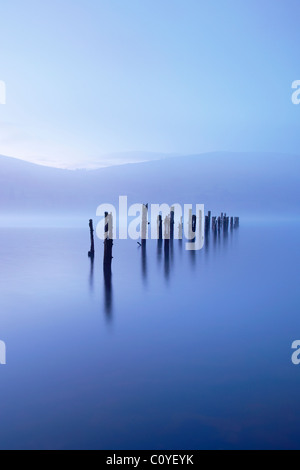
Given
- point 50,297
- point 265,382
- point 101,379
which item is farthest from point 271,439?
point 50,297

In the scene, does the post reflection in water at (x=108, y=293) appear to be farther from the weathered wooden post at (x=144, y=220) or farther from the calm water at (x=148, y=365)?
the weathered wooden post at (x=144, y=220)

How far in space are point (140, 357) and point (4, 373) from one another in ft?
5.37

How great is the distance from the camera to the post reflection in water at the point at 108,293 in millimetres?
8059

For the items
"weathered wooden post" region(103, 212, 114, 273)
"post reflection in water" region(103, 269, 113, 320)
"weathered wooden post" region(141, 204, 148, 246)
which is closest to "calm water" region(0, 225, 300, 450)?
"post reflection in water" region(103, 269, 113, 320)

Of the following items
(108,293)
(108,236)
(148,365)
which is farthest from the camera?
(108,236)

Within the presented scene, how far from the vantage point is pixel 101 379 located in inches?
181

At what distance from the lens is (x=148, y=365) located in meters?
5.04

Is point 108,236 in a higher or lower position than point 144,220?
lower

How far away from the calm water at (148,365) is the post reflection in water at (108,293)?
0.9 inches

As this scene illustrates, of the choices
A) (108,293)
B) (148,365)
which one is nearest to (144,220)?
(108,293)

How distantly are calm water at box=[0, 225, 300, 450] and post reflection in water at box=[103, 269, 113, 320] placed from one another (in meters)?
0.02

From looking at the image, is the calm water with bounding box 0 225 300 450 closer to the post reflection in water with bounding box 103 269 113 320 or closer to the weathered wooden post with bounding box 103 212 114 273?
the post reflection in water with bounding box 103 269 113 320

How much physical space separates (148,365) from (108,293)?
183 inches

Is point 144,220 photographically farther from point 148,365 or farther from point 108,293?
point 148,365
